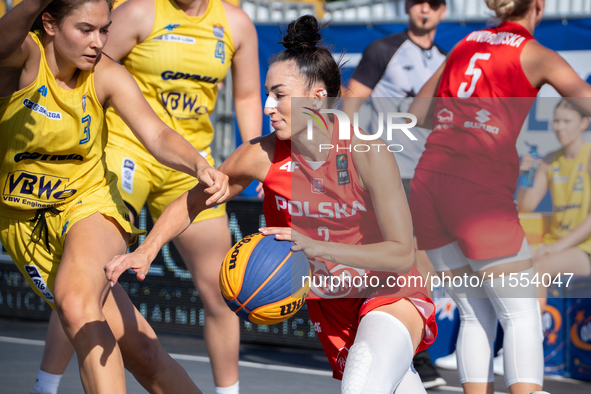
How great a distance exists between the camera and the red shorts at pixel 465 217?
310 centimetres

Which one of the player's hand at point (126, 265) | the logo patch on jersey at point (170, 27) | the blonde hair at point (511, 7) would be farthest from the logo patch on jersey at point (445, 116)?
the player's hand at point (126, 265)

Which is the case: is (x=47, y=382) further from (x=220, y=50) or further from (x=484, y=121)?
(x=484, y=121)

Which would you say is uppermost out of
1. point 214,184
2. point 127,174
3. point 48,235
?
point 214,184

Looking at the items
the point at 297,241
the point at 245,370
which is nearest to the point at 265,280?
the point at 297,241

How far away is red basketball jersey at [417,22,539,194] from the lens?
3123 millimetres

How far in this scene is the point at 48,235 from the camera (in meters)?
2.79

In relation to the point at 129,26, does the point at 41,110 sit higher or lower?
lower

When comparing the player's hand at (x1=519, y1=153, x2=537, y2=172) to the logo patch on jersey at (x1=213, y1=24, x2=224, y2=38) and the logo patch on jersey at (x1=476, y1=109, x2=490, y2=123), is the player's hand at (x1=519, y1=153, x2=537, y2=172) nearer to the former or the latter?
the logo patch on jersey at (x1=476, y1=109, x2=490, y2=123)

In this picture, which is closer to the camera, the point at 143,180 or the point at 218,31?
the point at 143,180

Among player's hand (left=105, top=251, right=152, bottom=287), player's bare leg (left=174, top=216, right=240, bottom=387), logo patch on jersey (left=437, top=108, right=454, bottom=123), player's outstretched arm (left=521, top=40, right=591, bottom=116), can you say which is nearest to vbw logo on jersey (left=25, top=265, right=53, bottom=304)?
player's hand (left=105, top=251, right=152, bottom=287)

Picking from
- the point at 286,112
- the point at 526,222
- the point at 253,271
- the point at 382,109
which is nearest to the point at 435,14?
the point at 382,109

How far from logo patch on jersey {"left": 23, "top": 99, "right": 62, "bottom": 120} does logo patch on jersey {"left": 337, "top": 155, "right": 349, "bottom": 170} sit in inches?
43.2

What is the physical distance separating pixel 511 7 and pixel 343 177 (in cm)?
124

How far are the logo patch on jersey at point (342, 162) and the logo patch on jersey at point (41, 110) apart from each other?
1.10 metres
